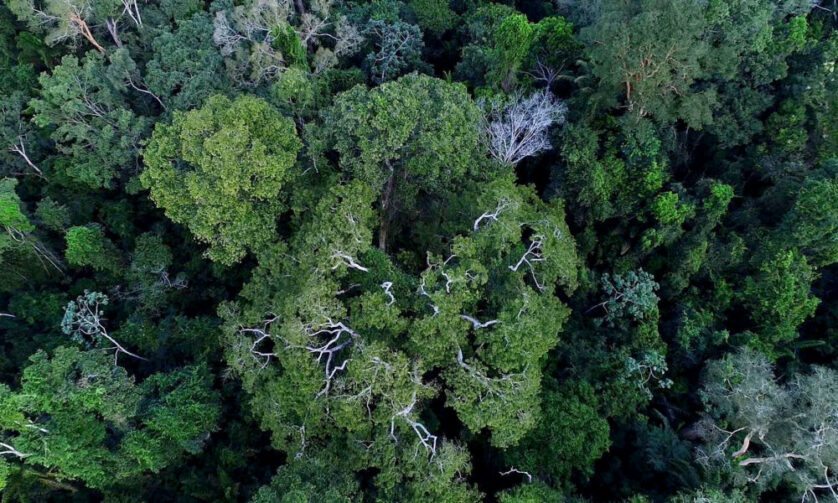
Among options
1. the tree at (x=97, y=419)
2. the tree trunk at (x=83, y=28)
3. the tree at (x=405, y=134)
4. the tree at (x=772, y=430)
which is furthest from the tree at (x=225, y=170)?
the tree at (x=772, y=430)

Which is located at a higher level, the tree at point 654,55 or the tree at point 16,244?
the tree at point 654,55

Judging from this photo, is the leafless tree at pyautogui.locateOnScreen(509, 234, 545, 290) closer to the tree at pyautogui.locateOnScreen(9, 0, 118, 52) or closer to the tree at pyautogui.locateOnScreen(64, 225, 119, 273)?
the tree at pyautogui.locateOnScreen(64, 225, 119, 273)

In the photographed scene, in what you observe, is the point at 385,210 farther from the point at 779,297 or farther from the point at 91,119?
the point at 779,297

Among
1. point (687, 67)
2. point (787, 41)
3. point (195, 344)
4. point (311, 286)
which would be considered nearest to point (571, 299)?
point (687, 67)

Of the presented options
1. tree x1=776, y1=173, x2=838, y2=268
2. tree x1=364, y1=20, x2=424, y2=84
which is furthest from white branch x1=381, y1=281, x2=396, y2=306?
tree x1=776, y1=173, x2=838, y2=268

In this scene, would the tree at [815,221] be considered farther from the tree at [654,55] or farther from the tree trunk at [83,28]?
the tree trunk at [83,28]

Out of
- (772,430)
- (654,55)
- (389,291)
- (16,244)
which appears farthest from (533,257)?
(16,244)
